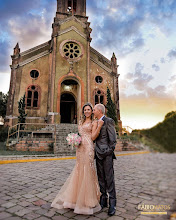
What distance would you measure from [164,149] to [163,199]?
2.56 m

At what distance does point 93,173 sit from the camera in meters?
2.98

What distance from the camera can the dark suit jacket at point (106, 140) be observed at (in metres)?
2.85

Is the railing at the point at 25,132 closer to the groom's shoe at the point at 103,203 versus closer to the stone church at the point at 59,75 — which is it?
the stone church at the point at 59,75

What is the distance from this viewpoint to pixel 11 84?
16562 millimetres

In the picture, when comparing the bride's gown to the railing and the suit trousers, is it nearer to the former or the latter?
the suit trousers

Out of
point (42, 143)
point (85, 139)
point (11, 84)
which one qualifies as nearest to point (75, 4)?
point (11, 84)

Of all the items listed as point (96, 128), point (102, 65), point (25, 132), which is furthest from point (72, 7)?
point (96, 128)

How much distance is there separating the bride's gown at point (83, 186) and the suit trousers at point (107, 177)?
0.12 metres

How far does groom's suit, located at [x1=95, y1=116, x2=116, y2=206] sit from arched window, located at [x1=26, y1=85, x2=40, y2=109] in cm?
1497

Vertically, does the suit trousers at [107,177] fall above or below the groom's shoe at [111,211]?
above

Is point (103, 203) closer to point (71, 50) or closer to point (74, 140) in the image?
point (74, 140)

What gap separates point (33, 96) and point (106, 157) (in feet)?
51.3

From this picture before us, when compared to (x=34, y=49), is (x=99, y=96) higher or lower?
lower

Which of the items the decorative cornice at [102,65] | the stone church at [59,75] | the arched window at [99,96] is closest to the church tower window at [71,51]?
the stone church at [59,75]
